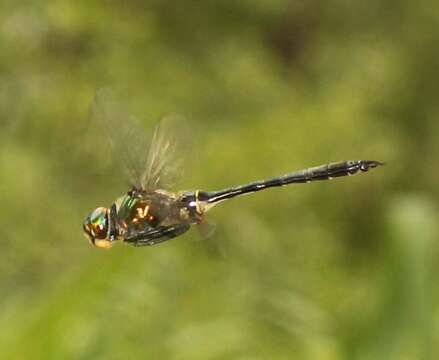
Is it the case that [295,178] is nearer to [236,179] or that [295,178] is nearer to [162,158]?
[162,158]

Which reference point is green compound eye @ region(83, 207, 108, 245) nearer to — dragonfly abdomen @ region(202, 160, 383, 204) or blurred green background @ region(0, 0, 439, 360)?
dragonfly abdomen @ region(202, 160, 383, 204)

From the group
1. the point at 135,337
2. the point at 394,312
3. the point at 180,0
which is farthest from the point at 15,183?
the point at 394,312

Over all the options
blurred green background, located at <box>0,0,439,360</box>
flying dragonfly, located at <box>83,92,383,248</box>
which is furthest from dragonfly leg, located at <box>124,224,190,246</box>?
blurred green background, located at <box>0,0,439,360</box>

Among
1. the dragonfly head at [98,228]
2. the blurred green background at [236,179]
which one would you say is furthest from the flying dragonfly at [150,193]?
the blurred green background at [236,179]

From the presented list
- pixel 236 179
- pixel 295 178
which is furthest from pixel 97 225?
pixel 236 179

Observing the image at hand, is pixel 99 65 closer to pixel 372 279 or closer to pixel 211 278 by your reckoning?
pixel 211 278

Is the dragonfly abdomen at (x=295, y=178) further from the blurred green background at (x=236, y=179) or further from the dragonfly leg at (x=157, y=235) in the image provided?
the blurred green background at (x=236, y=179)
